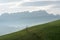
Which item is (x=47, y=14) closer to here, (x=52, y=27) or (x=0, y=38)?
(x=52, y=27)

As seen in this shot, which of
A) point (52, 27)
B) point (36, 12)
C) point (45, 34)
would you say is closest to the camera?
point (45, 34)

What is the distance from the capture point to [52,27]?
41.5 ft

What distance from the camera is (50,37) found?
1139cm

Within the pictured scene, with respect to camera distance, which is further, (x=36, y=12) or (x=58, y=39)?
(x=36, y=12)

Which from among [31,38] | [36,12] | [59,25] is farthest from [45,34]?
[36,12]

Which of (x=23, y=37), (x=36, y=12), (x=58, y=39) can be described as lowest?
(x=36, y=12)

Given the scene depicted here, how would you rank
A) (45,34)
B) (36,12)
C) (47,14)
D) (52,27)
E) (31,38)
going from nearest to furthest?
(31,38), (45,34), (52,27), (47,14), (36,12)

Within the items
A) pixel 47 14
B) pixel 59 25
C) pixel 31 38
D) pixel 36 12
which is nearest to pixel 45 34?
pixel 31 38

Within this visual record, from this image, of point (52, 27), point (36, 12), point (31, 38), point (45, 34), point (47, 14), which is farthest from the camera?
point (36, 12)

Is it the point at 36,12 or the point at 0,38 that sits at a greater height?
the point at 0,38

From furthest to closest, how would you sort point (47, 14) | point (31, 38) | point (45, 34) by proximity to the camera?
point (47, 14), point (45, 34), point (31, 38)

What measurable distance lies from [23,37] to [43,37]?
111 cm

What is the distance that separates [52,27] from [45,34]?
152 centimetres

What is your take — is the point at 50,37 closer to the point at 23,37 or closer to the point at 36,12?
the point at 23,37
